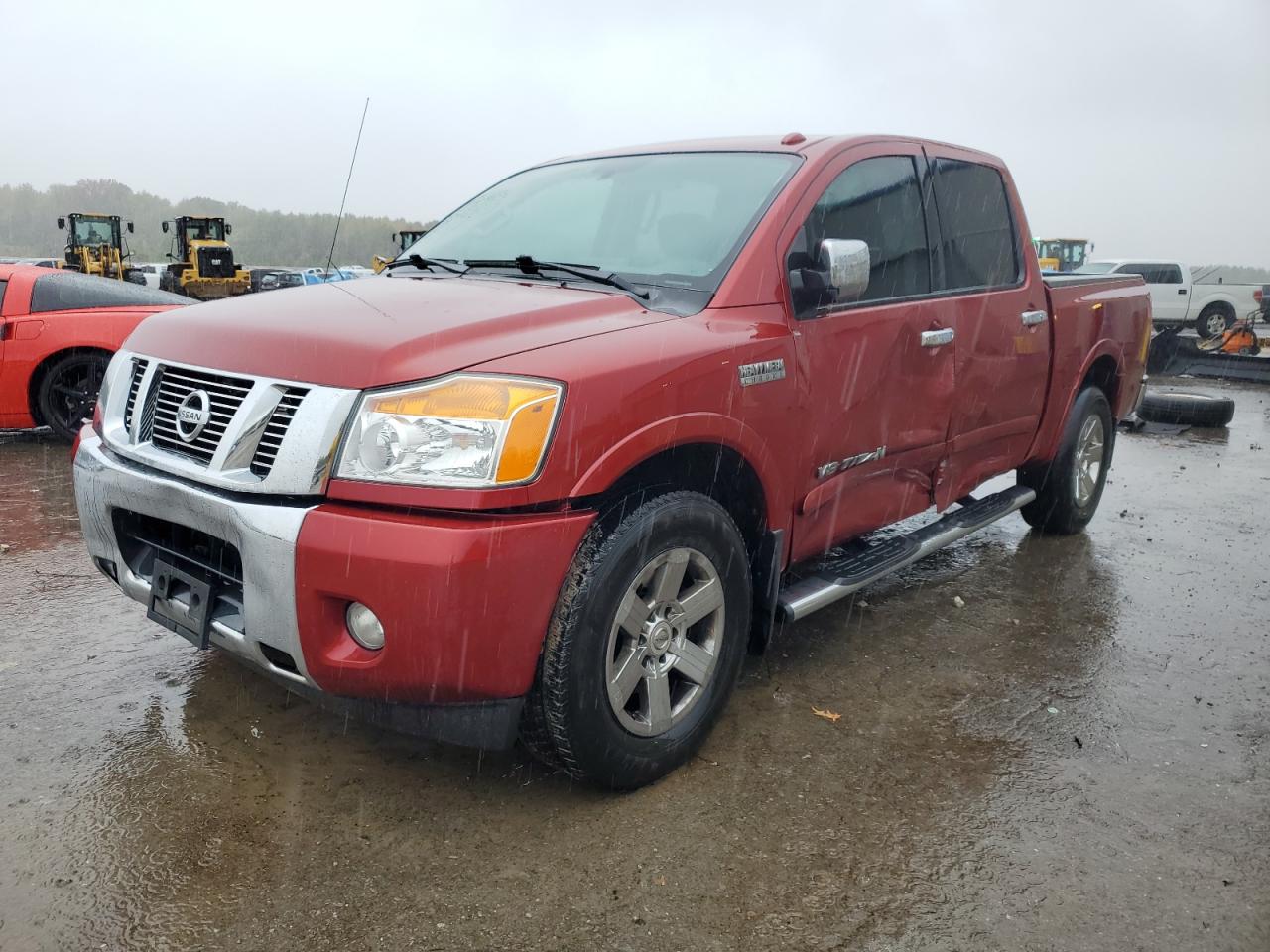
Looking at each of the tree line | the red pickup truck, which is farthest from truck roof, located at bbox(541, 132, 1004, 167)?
the tree line

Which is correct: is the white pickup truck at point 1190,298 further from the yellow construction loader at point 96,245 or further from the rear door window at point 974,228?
the yellow construction loader at point 96,245

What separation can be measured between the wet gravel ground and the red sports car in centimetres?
351

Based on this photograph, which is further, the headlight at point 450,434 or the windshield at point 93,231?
the windshield at point 93,231

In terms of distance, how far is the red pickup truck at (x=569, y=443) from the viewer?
7.48 feet

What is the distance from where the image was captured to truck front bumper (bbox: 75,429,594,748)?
7.27 feet

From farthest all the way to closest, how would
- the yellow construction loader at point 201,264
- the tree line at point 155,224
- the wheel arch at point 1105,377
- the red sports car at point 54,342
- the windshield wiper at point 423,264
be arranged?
the tree line at point 155,224 → the yellow construction loader at point 201,264 → the red sports car at point 54,342 → the wheel arch at point 1105,377 → the windshield wiper at point 423,264

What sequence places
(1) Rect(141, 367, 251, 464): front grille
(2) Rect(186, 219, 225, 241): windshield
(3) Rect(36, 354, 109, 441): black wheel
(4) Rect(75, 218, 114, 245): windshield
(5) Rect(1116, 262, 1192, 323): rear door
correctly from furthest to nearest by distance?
(2) Rect(186, 219, 225, 241): windshield, (4) Rect(75, 218, 114, 245): windshield, (5) Rect(1116, 262, 1192, 323): rear door, (3) Rect(36, 354, 109, 441): black wheel, (1) Rect(141, 367, 251, 464): front grille

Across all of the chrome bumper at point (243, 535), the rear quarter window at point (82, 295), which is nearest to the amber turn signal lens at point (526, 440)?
the chrome bumper at point (243, 535)

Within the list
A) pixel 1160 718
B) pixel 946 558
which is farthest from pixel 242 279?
pixel 1160 718

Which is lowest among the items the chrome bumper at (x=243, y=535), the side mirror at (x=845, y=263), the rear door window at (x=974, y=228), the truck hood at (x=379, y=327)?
the chrome bumper at (x=243, y=535)

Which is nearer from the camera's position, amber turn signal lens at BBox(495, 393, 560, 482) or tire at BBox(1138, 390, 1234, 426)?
amber turn signal lens at BBox(495, 393, 560, 482)

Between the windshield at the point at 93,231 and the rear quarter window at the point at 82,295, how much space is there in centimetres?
2389

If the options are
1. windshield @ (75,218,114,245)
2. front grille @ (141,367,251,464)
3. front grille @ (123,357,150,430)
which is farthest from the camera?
windshield @ (75,218,114,245)

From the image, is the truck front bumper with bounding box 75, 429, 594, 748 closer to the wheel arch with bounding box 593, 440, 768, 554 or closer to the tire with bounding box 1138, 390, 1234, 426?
the wheel arch with bounding box 593, 440, 768, 554
